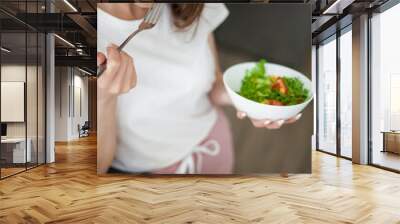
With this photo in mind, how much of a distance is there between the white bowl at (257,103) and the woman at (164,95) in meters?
0.11

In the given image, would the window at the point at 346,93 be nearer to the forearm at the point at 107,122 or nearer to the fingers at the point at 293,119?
the fingers at the point at 293,119

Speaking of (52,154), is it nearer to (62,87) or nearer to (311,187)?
(311,187)

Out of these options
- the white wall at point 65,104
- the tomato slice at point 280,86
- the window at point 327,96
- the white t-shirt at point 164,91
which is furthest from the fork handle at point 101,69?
the white wall at point 65,104

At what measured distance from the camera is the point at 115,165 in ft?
19.8

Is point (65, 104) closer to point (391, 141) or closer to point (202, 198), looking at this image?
Answer: point (202, 198)

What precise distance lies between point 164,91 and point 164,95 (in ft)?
0.21

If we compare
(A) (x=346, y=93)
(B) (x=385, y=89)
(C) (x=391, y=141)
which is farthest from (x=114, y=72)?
(A) (x=346, y=93)

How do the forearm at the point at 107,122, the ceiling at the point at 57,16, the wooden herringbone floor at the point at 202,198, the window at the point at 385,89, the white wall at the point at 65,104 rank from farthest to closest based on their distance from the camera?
the white wall at the point at 65,104 → the window at the point at 385,89 → the ceiling at the point at 57,16 → the forearm at the point at 107,122 → the wooden herringbone floor at the point at 202,198

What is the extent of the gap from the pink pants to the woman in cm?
2

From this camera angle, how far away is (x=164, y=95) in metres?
6.02

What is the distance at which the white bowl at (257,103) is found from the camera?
591 cm

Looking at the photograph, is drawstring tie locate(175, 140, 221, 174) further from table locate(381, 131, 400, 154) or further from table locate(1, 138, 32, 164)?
table locate(381, 131, 400, 154)

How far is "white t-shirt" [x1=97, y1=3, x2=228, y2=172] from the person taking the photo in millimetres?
5984

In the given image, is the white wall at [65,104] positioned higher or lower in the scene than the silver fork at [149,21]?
lower
